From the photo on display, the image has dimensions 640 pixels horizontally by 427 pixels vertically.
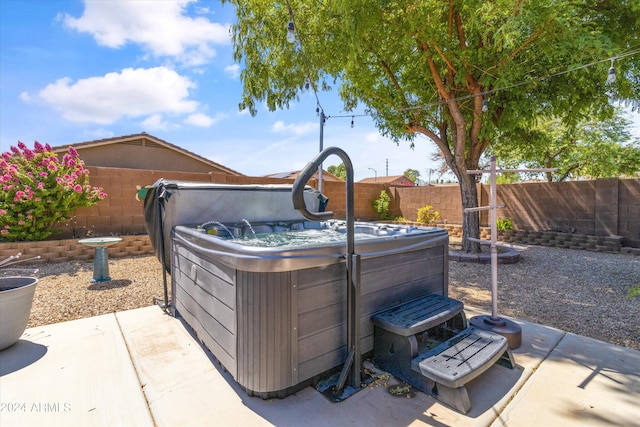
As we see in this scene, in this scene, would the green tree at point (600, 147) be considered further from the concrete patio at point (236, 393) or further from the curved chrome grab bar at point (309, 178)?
the curved chrome grab bar at point (309, 178)

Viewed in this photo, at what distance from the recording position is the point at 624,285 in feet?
12.6

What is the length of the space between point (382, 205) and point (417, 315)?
28.1ft

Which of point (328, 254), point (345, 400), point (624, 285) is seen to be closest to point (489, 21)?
point (624, 285)

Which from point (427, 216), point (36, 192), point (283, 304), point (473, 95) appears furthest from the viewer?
point (427, 216)

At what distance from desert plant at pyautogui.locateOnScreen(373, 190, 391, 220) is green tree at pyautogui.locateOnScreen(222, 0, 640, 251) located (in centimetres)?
362

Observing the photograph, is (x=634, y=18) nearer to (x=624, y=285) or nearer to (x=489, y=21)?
(x=489, y=21)

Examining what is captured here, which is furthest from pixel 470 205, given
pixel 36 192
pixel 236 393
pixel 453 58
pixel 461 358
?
pixel 36 192

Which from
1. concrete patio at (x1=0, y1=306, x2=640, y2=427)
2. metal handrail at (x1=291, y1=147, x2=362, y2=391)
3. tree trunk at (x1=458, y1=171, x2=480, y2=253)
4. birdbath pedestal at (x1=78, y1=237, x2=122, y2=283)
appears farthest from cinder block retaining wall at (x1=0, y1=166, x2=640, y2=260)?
metal handrail at (x1=291, y1=147, x2=362, y2=391)

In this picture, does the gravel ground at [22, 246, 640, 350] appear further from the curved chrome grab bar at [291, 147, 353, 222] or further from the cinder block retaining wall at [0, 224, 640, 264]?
the curved chrome grab bar at [291, 147, 353, 222]

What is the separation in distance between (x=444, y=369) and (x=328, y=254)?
2.66ft

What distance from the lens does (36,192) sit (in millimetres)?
4562

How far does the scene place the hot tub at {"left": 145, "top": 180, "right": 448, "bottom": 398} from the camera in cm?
149

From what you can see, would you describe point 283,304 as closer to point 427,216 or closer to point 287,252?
point 287,252

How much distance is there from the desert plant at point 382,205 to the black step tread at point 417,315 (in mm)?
8168
